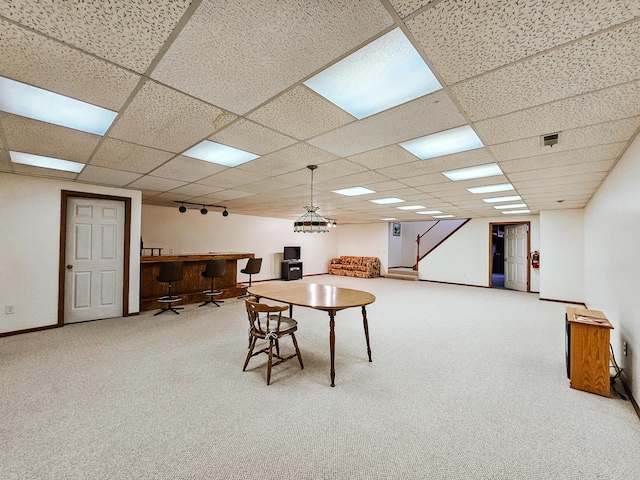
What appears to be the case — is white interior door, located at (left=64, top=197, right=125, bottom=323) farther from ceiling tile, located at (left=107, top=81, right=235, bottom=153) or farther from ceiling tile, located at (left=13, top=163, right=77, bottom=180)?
ceiling tile, located at (left=107, top=81, right=235, bottom=153)

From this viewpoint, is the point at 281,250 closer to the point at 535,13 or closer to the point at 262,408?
the point at 262,408

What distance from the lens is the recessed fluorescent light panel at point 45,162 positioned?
10.3 ft

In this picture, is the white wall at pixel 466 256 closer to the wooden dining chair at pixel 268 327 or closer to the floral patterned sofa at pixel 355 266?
the floral patterned sofa at pixel 355 266

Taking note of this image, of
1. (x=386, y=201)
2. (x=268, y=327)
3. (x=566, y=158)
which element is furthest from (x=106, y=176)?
(x=566, y=158)

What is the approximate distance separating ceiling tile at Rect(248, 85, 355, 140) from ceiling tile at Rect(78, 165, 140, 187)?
2.80 meters

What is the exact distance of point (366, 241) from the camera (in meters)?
11.6

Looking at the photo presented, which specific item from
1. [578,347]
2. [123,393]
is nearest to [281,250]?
[123,393]

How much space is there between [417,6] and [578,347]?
10.8 feet

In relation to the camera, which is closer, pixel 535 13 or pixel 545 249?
pixel 535 13

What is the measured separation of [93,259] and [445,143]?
5654 mm

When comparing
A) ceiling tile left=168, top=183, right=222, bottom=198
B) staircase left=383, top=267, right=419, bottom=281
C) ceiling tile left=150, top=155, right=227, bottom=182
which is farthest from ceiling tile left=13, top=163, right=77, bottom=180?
staircase left=383, top=267, right=419, bottom=281

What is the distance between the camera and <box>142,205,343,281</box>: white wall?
7.45m

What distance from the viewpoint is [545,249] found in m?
6.79

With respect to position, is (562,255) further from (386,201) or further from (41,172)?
(41,172)
